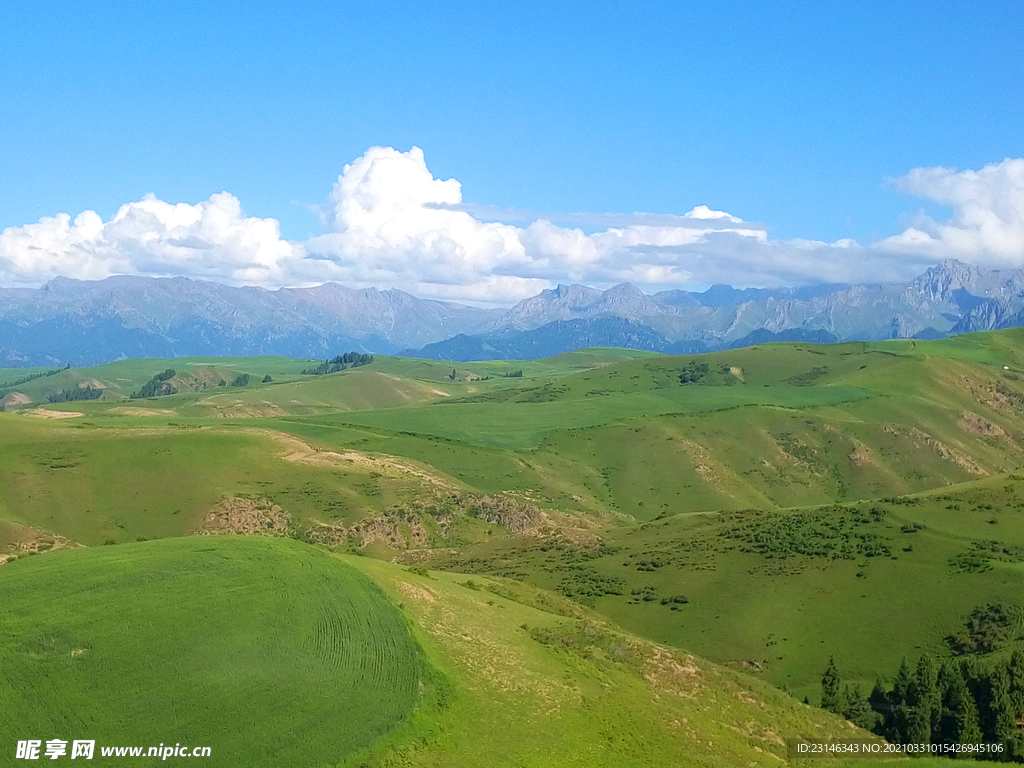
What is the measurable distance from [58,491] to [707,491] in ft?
385

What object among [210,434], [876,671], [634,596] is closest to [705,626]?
[634,596]

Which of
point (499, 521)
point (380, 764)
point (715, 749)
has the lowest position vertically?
point (499, 521)

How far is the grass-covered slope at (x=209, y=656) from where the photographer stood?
47094mm

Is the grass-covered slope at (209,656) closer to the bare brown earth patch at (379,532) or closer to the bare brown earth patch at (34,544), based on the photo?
the bare brown earth patch at (34,544)

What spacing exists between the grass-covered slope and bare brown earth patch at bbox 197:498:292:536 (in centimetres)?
5840

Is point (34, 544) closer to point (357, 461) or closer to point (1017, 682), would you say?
point (357, 461)

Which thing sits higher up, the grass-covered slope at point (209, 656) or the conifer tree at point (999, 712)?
the grass-covered slope at point (209, 656)

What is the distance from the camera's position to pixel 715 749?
182ft

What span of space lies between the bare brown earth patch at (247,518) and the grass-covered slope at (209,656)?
58.4 metres

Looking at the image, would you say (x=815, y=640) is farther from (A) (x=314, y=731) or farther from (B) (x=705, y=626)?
(A) (x=314, y=731)

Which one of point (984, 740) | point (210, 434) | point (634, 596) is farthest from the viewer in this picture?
point (210, 434)

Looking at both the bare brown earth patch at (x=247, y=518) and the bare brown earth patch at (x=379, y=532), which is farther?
the bare brown earth patch at (x=379, y=532)

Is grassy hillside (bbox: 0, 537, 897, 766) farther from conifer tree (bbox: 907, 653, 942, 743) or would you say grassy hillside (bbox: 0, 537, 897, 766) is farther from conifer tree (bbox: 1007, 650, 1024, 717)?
conifer tree (bbox: 1007, 650, 1024, 717)

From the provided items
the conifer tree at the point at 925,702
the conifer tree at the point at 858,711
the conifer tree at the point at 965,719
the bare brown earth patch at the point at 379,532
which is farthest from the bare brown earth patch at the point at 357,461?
the conifer tree at the point at 965,719
